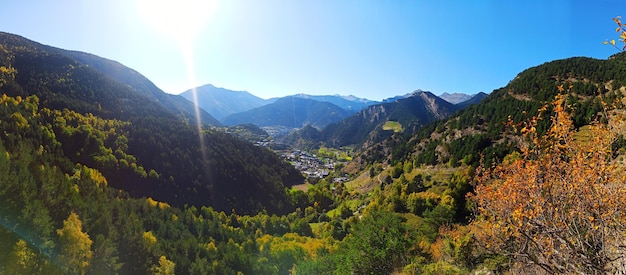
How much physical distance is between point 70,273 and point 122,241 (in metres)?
15.6

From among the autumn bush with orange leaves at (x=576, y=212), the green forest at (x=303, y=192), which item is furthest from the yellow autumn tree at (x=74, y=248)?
the autumn bush with orange leaves at (x=576, y=212)

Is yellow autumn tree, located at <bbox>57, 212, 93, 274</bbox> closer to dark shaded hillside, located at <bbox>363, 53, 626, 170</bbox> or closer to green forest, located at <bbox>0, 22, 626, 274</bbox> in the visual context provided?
green forest, located at <bbox>0, 22, 626, 274</bbox>

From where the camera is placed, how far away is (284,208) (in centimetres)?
12725

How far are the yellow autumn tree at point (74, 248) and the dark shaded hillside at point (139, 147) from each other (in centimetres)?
6513

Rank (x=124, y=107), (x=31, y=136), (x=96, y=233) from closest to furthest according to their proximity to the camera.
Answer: (x=96, y=233), (x=31, y=136), (x=124, y=107)

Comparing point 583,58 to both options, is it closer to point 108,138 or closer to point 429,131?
point 429,131

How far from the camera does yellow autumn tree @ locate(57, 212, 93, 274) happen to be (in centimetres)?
4369

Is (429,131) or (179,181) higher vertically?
(429,131)

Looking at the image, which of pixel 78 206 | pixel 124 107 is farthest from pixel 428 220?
pixel 124 107

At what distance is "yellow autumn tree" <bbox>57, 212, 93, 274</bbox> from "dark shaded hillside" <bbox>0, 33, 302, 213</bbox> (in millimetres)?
65126

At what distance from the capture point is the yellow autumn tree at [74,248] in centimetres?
4369

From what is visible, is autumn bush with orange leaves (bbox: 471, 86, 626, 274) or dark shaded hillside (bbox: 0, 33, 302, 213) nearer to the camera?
autumn bush with orange leaves (bbox: 471, 86, 626, 274)

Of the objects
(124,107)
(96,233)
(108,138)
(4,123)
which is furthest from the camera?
(124,107)

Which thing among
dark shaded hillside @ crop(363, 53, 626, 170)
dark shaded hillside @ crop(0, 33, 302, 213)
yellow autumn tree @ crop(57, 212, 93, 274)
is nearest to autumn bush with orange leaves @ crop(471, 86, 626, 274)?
yellow autumn tree @ crop(57, 212, 93, 274)
